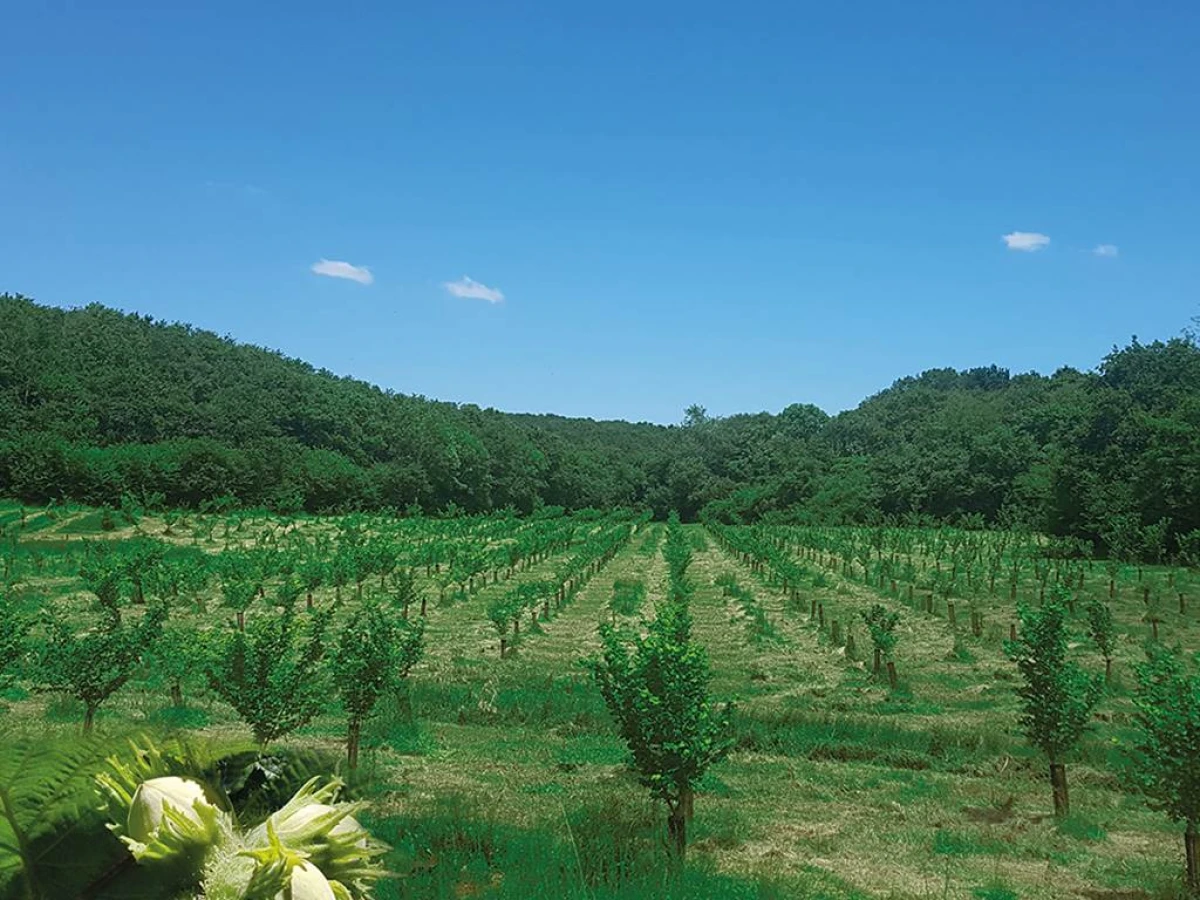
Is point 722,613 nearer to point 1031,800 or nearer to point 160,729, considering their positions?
point 1031,800

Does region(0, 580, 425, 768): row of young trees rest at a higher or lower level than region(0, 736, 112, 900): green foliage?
lower

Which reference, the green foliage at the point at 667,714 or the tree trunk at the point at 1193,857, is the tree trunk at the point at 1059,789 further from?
the green foliage at the point at 667,714

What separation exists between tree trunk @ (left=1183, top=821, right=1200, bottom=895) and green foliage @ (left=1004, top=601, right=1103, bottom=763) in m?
2.07

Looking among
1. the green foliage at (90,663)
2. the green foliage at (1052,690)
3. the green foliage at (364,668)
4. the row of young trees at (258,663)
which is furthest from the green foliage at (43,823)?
the green foliage at (90,663)

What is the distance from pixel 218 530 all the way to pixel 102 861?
174ft

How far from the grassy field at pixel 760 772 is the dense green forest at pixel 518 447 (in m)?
23.4

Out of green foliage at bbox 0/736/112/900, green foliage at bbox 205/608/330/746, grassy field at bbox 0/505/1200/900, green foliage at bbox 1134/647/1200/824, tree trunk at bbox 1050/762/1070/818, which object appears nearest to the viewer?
green foliage at bbox 0/736/112/900

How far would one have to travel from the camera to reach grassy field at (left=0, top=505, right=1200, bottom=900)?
3.70 m

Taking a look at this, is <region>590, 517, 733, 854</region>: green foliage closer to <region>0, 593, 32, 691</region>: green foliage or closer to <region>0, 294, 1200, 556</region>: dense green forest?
<region>0, 593, 32, 691</region>: green foliage

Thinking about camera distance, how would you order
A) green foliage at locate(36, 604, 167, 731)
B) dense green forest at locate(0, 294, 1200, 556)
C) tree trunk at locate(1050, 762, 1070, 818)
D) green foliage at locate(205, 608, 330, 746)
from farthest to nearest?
dense green forest at locate(0, 294, 1200, 556)
green foliage at locate(36, 604, 167, 731)
tree trunk at locate(1050, 762, 1070, 818)
green foliage at locate(205, 608, 330, 746)

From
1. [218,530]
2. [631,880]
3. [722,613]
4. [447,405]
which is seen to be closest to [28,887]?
[631,880]

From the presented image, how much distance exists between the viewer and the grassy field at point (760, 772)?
370cm

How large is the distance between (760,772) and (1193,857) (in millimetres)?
5215

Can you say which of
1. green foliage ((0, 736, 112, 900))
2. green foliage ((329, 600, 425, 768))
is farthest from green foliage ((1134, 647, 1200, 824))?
green foliage ((0, 736, 112, 900))
